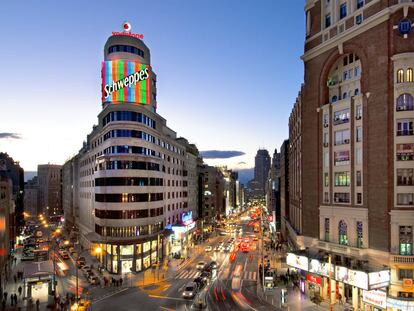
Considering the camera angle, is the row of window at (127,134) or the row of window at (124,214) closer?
the row of window at (124,214)

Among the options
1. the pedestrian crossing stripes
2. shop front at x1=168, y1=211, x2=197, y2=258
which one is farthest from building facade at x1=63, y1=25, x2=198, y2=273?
the pedestrian crossing stripes

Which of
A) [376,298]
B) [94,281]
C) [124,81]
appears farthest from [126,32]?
[376,298]

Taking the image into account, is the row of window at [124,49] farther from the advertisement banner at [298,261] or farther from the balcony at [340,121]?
the advertisement banner at [298,261]

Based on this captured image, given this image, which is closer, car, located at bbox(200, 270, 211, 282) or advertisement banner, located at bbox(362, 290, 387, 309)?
advertisement banner, located at bbox(362, 290, 387, 309)

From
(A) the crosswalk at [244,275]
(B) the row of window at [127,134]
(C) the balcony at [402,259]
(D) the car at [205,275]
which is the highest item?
(B) the row of window at [127,134]

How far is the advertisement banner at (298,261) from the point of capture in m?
50.3

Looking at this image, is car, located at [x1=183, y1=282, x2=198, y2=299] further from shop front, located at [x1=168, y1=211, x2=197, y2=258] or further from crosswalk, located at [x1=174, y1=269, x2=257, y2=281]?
shop front, located at [x1=168, y1=211, x2=197, y2=258]

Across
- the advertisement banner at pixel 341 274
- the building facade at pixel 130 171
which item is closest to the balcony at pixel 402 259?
the advertisement banner at pixel 341 274

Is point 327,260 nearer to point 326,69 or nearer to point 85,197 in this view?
point 326,69

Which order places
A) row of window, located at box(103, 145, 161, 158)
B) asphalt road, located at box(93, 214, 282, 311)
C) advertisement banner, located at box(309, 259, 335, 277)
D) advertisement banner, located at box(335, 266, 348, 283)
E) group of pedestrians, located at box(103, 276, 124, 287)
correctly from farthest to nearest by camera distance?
row of window, located at box(103, 145, 161, 158) → group of pedestrians, located at box(103, 276, 124, 287) → asphalt road, located at box(93, 214, 282, 311) → advertisement banner, located at box(309, 259, 335, 277) → advertisement banner, located at box(335, 266, 348, 283)

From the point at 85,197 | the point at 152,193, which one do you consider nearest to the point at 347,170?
the point at 152,193

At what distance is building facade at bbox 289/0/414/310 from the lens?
1660 inches

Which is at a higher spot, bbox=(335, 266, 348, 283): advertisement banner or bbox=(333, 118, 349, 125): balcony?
bbox=(333, 118, 349, 125): balcony

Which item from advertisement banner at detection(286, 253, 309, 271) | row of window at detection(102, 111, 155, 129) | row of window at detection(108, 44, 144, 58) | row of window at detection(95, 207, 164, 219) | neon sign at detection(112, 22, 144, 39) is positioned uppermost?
neon sign at detection(112, 22, 144, 39)
